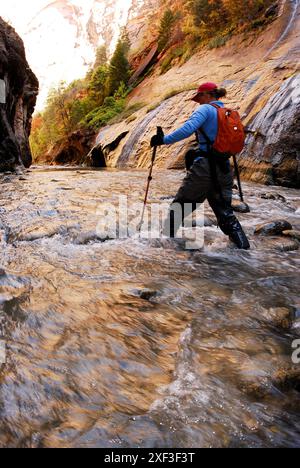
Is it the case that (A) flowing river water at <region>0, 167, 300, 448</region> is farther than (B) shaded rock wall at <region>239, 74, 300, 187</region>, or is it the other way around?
(B) shaded rock wall at <region>239, 74, 300, 187</region>

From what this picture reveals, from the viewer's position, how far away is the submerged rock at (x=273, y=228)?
5.71 metres

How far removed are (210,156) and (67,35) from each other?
138m

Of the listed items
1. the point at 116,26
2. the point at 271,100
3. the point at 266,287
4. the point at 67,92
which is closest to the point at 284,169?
the point at 271,100

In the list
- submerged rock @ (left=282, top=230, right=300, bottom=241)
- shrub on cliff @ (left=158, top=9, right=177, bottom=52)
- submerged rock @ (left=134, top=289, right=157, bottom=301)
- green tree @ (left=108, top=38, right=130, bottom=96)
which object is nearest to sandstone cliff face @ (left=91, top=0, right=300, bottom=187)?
submerged rock @ (left=282, top=230, right=300, bottom=241)

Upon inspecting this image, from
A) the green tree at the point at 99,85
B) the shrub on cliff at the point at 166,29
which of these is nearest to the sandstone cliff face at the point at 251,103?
the shrub on cliff at the point at 166,29

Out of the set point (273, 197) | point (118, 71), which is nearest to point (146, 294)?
point (273, 197)

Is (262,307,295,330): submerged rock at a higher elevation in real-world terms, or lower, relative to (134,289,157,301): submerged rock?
lower

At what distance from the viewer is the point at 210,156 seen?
4.78m

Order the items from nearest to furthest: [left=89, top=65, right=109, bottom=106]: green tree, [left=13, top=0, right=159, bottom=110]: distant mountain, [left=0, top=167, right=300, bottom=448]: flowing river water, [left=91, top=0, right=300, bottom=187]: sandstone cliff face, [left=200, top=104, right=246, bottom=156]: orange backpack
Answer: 1. [left=0, top=167, right=300, bottom=448]: flowing river water
2. [left=200, top=104, right=246, bottom=156]: orange backpack
3. [left=91, top=0, right=300, bottom=187]: sandstone cliff face
4. [left=89, top=65, right=109, bottom=106]: green tree
5. [left=13, top=0, right=159, bottom=110]: distant mountain

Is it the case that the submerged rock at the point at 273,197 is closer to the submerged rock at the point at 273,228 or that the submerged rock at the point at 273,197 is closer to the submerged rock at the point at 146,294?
the submerged rock at the point at 273,228

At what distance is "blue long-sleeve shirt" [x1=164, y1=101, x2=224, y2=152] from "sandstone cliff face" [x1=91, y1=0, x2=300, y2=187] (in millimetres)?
6097

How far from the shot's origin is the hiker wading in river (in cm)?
455

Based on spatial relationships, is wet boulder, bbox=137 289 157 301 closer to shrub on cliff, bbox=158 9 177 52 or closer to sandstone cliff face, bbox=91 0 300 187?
sandstone cliff face, bbox=91 0 300 187
